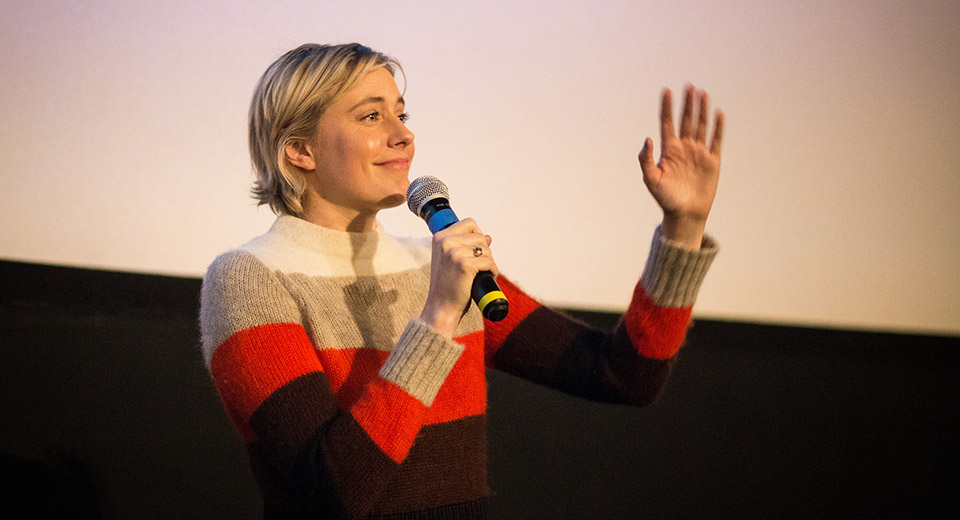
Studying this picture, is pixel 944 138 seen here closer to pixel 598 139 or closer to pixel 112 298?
pixel 598 139

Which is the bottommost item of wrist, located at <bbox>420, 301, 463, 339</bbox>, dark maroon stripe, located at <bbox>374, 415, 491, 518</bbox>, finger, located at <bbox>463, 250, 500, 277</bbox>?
dark maroon stripe, located at <bbox>374, 415, 491, 518</bbox>

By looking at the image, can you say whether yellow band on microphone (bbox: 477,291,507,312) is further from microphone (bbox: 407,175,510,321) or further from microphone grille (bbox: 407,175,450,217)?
microphone grille (bbox: 407,175,450,217)

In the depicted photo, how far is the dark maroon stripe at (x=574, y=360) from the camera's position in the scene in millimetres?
1193

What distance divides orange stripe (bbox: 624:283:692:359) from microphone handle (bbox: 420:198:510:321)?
1.05 feet

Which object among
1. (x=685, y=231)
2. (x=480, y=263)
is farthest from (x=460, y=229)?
(x=685, y=231)

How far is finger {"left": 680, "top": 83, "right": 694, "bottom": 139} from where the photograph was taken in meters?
1.03

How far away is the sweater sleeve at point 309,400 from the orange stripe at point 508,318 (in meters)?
0.35

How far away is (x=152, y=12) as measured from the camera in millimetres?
1708

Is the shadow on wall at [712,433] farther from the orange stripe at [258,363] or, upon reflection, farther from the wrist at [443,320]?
the wrist at [443,320]

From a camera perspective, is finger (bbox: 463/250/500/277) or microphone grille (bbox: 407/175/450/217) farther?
microphone grille (bbox: 407/175/450/217)

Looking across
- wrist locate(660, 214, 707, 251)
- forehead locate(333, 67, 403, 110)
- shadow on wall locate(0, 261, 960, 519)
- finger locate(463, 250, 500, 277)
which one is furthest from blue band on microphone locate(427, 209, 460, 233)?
shadow on wall locate(0, 261, 960, 519)

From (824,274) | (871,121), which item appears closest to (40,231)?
(824,274)

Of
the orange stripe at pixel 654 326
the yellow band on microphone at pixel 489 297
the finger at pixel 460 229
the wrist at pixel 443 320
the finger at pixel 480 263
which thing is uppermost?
the finger at pixel 460 229

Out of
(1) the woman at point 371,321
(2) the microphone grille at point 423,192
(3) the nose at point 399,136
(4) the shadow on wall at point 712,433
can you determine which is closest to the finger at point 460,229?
(1) the woman at point 371,321
